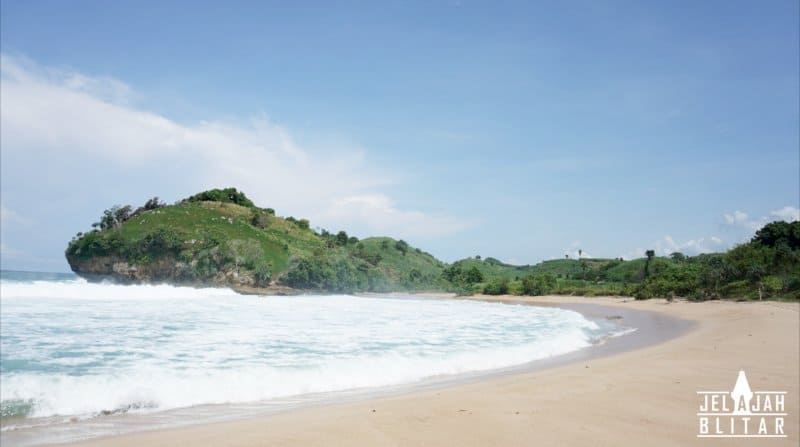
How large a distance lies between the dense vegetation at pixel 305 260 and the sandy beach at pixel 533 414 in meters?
32.7

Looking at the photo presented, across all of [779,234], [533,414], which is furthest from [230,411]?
[779,234]

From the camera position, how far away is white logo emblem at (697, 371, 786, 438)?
15.3 ft

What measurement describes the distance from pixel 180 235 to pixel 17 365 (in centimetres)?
6360

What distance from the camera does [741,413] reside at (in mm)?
5352

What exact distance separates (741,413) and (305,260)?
65.3 metres

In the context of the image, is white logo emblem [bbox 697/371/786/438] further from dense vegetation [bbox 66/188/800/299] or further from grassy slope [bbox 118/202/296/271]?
grassy slope [bbox 118/202/296/271]

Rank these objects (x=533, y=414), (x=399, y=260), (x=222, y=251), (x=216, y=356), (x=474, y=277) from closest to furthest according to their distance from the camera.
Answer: (x=533, y=414), (x=216, y=356), (x=222, y=251), (x=474, y=277), (x=399, y=260)

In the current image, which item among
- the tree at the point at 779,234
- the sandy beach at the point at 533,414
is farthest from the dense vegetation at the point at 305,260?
the sandy beach at the point at 533,414

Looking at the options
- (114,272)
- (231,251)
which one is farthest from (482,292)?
(114,272)

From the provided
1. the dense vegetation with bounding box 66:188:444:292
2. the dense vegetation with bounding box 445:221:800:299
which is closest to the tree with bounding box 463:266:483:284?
the dense vegetation with bounding box 66:188:444:292

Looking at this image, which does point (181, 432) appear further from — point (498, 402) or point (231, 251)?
point (231, 251)

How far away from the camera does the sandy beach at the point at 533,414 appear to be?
14.1 feet

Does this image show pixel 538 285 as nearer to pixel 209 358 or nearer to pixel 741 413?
pixel 209 358

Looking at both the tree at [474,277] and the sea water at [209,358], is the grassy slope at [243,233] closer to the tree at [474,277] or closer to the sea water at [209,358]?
the tree at [474,277]
